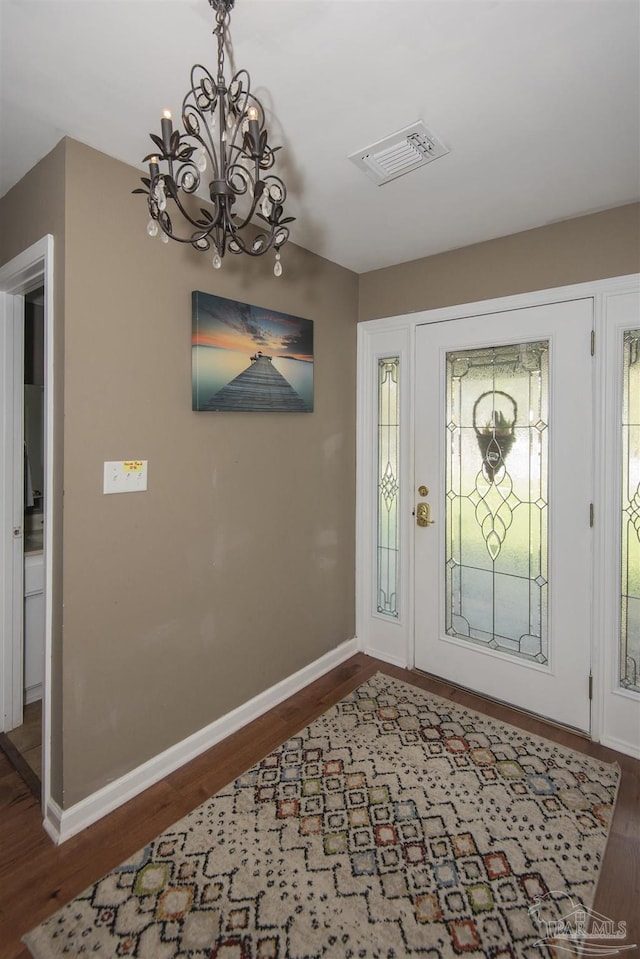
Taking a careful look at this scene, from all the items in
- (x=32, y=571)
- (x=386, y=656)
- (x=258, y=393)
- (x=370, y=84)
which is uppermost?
(x=370, y=84)

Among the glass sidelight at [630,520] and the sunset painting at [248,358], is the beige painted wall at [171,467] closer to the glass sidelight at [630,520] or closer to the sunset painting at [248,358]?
the sunset painting at [248,358]

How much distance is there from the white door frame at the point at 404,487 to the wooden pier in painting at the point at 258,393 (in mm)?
697

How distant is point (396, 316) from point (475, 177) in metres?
1.03

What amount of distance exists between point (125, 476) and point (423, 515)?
174 centimetres

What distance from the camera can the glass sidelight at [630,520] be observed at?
7.16 ft

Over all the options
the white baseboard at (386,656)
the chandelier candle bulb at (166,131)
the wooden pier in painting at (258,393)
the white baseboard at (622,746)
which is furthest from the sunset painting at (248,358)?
the white baseboard at (622,746)

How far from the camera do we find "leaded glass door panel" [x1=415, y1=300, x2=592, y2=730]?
2.35 metres

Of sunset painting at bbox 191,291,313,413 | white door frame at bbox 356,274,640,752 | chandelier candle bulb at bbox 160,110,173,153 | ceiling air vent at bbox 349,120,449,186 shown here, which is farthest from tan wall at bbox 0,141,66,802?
white door frame at bbox 356,274,640,752

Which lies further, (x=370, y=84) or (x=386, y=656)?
(x=386, y=656)

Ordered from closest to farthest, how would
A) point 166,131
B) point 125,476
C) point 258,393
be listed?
1. point 166,131
2. point 125,476
3. point 258,393

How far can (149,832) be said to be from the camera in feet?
5.84

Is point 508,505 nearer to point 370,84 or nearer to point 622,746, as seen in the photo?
point 622,746

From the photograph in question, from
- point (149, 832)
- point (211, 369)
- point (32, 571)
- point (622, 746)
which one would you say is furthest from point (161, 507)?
point (622, 746)

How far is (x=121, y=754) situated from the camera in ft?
6.35
